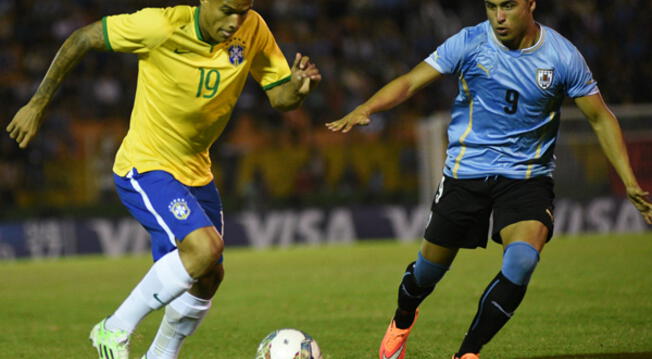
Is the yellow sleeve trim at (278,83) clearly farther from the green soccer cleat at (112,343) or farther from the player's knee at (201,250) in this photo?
the green soccer cleat at (112,343)

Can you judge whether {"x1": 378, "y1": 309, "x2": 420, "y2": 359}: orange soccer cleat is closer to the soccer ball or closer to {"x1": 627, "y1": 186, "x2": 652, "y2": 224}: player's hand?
the soccer ball

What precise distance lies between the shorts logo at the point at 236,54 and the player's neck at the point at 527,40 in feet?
5.06

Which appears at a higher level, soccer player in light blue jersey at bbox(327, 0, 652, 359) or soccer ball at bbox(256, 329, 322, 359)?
soccer player in light blue jersey at bbox(327, 0, 652, 359)

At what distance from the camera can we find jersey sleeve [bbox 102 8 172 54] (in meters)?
5.39

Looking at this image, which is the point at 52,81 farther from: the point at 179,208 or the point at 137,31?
the point at 179,208

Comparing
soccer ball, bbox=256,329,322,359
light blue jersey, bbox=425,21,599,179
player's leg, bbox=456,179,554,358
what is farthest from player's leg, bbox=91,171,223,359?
light blue jersey, bbox=425,21,599,179

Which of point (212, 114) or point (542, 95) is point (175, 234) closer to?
point (212, 114)

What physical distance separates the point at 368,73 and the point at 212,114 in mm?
15673

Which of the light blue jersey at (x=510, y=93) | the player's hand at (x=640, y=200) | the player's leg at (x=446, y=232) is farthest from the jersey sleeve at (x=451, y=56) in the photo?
the player's hand at (x=640, y=200)

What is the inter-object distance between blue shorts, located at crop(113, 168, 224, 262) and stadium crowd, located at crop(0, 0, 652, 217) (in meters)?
11.0

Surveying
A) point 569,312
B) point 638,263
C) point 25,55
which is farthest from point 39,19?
point 569,312

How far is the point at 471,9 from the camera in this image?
23.2 m

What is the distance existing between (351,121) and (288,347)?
1.30 m

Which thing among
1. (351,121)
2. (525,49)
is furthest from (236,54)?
(525,49)
